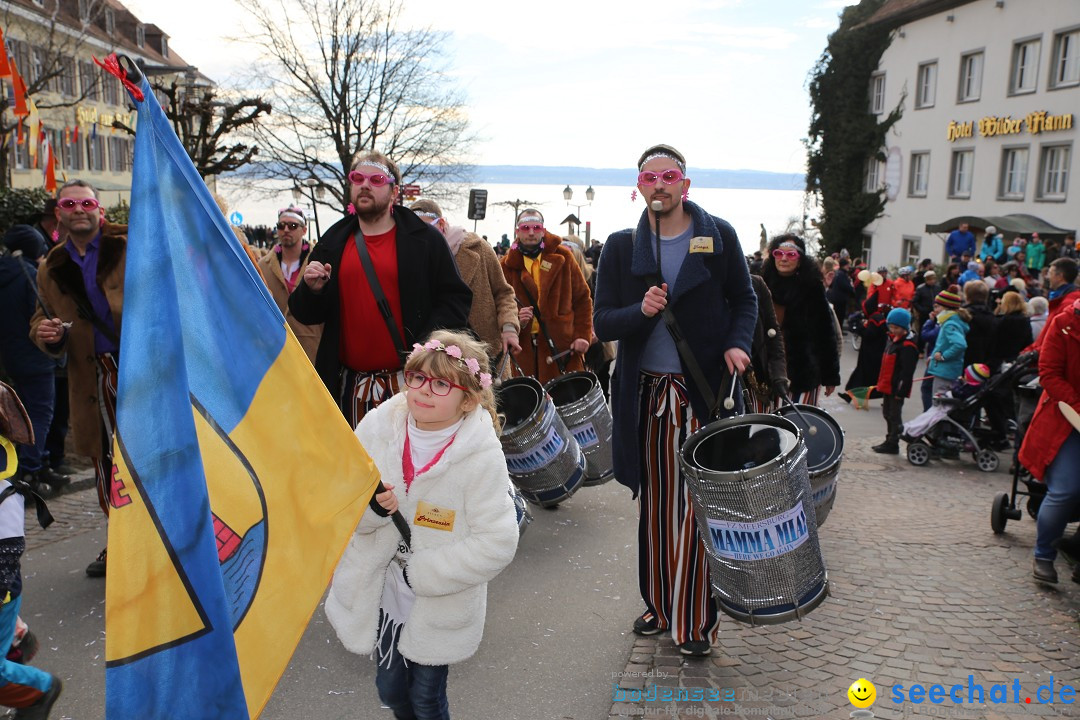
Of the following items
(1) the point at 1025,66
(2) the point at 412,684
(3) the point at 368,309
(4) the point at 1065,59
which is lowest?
(2) the point at 412,684

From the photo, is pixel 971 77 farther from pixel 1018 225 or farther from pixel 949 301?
pixel 949 301

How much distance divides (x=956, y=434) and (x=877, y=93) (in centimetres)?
3336

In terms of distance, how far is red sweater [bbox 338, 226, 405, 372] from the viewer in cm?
445

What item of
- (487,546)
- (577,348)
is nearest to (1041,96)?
(577,348)

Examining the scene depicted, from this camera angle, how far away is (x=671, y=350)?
13.5 feet

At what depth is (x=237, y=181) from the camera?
1592 inches

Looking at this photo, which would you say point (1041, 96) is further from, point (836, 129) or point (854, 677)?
point (854, 677)

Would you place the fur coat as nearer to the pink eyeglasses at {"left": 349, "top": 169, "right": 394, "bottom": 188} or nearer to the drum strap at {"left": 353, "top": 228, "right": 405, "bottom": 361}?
the drum strap at {"left": 353, "top": 228, "right": 405, "bottom": 361}

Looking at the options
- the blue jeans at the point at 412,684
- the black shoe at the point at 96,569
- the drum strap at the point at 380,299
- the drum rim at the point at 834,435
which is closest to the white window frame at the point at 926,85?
the drum rim at the point at 834,435

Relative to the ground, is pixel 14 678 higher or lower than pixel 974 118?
lower

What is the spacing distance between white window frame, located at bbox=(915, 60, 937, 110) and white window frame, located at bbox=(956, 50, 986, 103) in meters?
1.36

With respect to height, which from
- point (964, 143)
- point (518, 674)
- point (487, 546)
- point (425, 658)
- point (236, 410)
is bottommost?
point (518, 674)

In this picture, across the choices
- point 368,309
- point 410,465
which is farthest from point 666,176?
point 410,465

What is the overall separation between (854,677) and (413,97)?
34.4 meters
